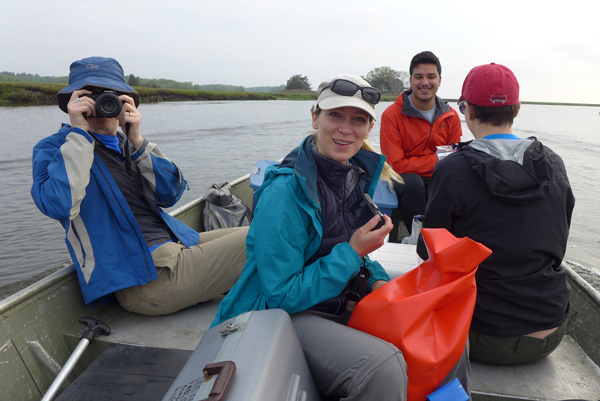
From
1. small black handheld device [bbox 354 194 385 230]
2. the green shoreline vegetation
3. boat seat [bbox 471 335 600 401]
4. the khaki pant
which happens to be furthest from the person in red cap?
the green shoreline vegetation

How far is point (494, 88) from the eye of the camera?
173 cm

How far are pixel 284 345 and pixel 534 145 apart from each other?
1.26 metres

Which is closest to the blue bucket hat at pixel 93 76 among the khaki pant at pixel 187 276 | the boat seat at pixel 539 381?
the khaki pant at pixel 187 276

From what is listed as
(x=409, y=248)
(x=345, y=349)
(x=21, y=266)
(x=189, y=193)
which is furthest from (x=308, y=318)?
(x=189, y=193)

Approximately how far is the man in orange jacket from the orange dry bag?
2552mm

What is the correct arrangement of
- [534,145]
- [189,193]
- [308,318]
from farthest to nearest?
1. [189,193]
2. [534,145]
3. [308,318]

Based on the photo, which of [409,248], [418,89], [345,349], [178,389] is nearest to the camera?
[178,389]

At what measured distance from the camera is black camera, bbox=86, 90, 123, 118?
219cm

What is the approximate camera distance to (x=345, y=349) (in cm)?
133

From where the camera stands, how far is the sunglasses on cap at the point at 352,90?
163 cm

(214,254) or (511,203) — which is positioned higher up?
(511,203)

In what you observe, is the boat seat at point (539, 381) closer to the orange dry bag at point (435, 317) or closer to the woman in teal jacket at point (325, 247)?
the orange dry bag at point (435, 317)

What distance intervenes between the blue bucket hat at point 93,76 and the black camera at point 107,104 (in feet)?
0.22

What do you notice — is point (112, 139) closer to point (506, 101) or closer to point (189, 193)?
point (506, 101)
